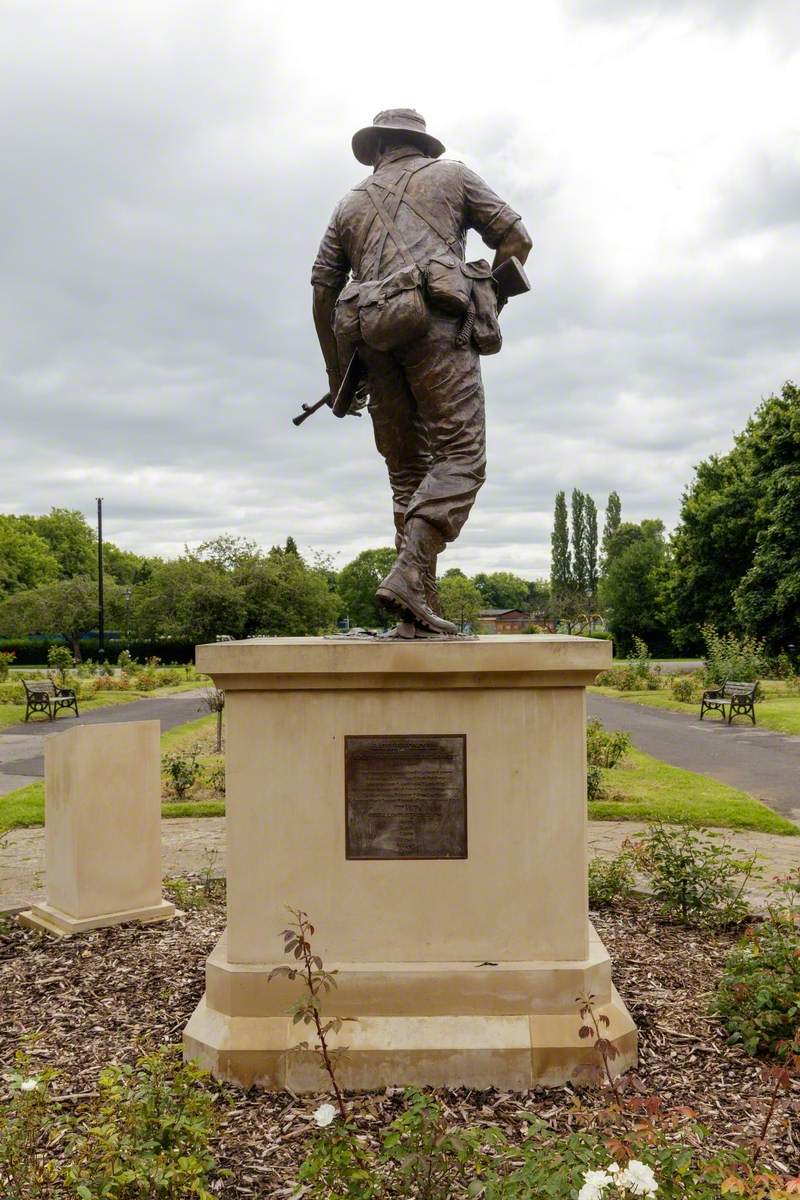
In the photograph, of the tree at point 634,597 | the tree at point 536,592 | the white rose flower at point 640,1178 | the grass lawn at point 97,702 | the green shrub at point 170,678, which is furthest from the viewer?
the tree at point 536,592

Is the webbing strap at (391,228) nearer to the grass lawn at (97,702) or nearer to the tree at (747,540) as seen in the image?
the grass lawn at (97,702)

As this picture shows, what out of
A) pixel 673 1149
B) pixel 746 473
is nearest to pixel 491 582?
pixel 746 473

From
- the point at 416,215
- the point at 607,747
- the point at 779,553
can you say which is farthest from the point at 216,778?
the point at 779,553

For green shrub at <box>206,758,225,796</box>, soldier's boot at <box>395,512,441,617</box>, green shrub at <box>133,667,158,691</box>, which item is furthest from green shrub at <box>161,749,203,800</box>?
green shrub at <box>133,667,158,691</box>

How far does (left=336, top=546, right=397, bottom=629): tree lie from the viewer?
6012 cm

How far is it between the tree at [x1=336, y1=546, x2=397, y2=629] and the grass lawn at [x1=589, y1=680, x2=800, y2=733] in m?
34.1

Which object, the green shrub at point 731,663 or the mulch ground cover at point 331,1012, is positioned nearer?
the mulch ground cover at point 331,1012

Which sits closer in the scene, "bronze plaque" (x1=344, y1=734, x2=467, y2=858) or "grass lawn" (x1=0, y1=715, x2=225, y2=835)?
"bronze plaque" (x1=344, y1=734, x2=467, y2=858)

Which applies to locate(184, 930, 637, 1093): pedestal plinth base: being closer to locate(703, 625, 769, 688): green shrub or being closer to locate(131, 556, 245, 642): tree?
locate(703, 625, 769, 688): green shrub

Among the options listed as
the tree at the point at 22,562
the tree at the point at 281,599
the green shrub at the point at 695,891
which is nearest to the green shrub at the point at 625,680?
the tree at the point at 281,599

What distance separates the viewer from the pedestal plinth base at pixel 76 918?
5.06m

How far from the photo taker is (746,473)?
3291 cm

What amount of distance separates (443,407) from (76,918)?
11.5 feet

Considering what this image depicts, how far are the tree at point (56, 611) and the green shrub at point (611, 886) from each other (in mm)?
43848
